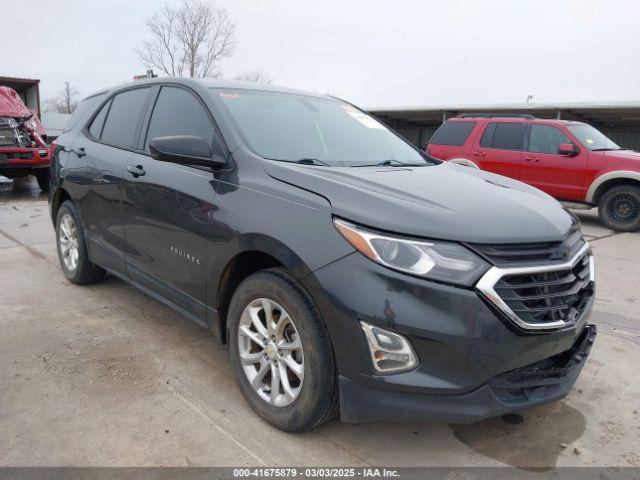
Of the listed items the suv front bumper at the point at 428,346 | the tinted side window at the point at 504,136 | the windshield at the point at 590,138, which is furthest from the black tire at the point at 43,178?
the suv front bumper at the point at 428,346

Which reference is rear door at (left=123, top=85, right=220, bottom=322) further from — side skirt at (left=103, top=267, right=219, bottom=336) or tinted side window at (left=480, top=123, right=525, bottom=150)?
tinted side window at (left=480, top=123, right=525, bottom=150)

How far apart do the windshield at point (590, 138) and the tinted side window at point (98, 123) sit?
7.80 metres

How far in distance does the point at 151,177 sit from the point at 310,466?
200cm

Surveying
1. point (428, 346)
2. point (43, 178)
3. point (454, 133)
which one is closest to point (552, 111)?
point (454, 133)

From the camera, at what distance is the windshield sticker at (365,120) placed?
12.2 ft

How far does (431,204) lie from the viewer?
2273 millimetres

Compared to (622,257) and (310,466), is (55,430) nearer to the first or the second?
(310,466)

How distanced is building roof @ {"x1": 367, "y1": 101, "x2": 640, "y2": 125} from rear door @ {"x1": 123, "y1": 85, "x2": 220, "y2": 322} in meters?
15.3

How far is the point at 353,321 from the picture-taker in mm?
2080

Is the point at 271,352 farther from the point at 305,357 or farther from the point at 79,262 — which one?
the point at 79,262

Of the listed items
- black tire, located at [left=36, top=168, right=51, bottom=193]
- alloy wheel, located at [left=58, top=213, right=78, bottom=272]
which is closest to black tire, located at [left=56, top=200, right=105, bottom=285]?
alloy wheel, located at [left=58, top=213, right=78, bottom=272]

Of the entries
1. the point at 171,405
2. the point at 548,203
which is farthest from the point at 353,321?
the point at 548,203

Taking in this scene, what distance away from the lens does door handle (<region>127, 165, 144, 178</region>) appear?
11.0ft

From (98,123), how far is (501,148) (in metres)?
7.50
